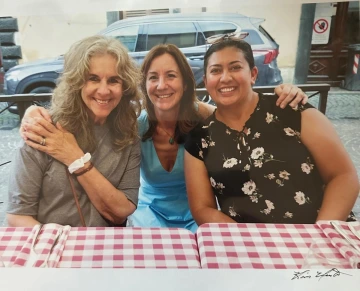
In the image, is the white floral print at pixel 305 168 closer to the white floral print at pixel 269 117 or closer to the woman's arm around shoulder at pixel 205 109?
the white floral print at pixel 269 117

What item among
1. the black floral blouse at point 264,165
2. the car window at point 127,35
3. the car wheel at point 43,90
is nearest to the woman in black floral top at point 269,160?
the black floral blouse at point 264,165

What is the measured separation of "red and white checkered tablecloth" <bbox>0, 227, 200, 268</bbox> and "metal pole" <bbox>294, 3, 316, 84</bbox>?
536 mm

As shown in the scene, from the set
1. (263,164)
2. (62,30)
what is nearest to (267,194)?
(263,164)

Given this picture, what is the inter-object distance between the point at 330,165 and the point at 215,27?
0.51 m

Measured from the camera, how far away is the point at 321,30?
0.98 m

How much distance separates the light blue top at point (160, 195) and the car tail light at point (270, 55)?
34 centimetres

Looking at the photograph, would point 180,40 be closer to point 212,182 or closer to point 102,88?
point 102,88

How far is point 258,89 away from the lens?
3.42 feet

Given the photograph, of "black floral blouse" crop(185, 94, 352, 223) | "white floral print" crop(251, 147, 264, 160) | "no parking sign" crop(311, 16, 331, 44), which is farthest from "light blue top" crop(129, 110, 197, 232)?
"no parking sign" crop(311, 16, 331, 44)

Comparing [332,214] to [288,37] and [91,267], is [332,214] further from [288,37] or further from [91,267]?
[91,267]

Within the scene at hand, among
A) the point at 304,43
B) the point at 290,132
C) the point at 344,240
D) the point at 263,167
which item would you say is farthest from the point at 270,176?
the point at 304,43

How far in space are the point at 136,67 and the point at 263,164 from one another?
0.45 metres

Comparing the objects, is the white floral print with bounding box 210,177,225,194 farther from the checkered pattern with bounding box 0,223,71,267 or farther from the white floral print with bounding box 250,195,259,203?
the checkered pattern with bounding box 0,223,71,267

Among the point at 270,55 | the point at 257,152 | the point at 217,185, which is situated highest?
the point at 270,55
